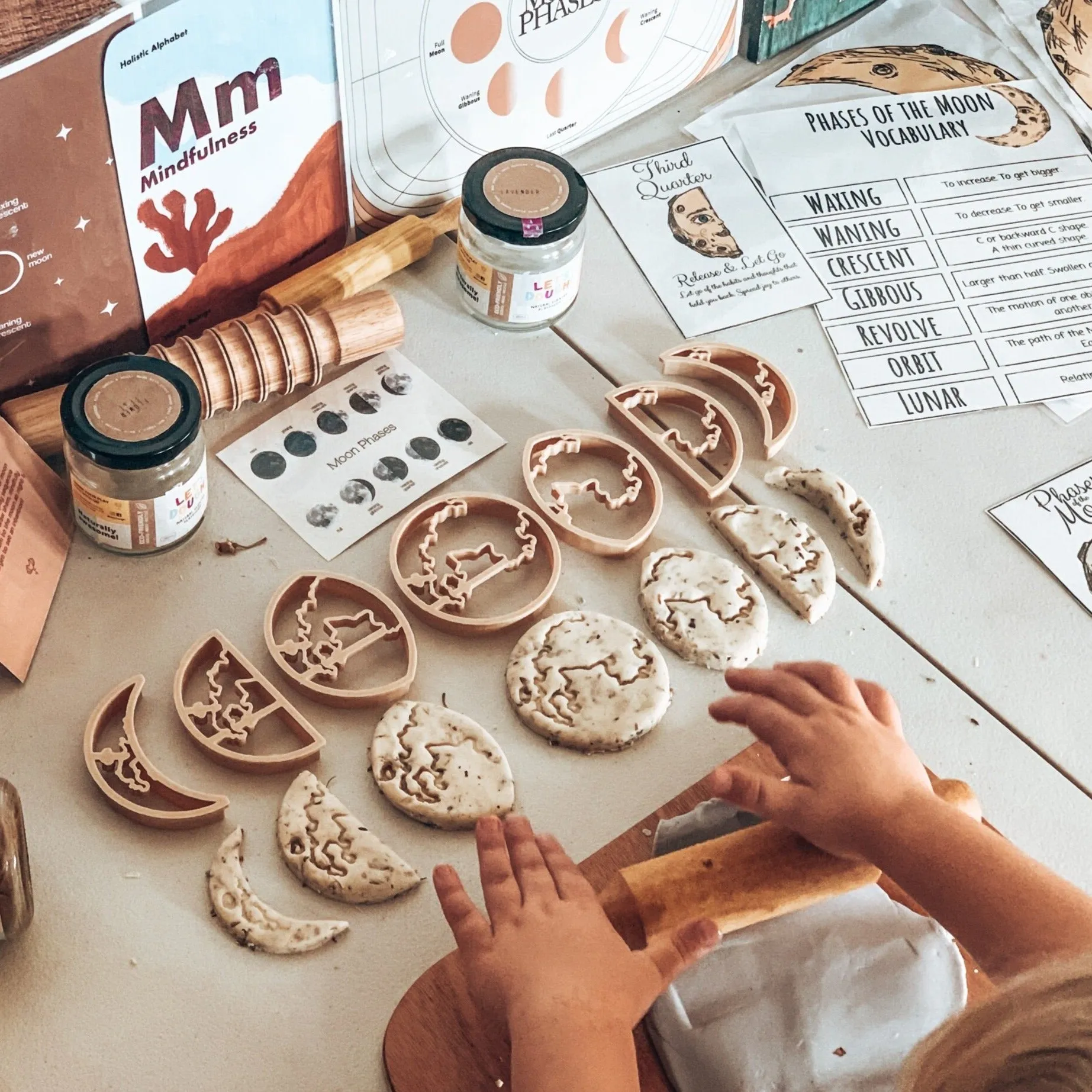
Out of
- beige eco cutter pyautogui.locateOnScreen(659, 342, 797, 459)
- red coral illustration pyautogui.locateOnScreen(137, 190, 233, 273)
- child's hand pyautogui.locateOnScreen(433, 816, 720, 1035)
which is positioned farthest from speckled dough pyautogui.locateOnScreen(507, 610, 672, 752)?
red coral illustration pyautogui.locateOnScreen(137, 190, 233, 273)

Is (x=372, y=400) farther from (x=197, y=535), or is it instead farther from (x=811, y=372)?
(x=811, y=372)

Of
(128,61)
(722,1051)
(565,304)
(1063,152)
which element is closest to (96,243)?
(128,61)

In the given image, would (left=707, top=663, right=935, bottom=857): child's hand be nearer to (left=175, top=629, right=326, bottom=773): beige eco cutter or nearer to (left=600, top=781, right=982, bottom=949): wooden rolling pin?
(left=600, top=781, right=982, bottom=949): wooden rolling pin

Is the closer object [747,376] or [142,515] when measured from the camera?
[142,515]

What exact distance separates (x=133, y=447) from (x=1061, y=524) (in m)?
0.65

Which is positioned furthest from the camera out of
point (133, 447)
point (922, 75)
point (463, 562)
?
point (922, 75)

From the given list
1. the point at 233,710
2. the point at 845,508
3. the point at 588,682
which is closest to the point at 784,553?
the point at 845,508

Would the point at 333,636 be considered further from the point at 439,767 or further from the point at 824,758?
the point at 824,758

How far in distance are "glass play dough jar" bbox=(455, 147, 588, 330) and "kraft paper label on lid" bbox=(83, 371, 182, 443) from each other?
0.87ft

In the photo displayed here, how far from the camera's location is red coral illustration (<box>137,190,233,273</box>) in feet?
2.81

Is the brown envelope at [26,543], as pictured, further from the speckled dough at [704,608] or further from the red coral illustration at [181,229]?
the speckled dough at [704,608]

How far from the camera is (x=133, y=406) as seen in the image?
77cm

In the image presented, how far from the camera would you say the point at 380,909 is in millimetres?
716

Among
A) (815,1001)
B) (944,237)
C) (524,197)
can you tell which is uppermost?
(524,197)
